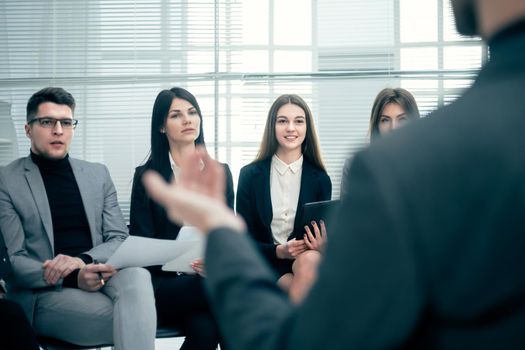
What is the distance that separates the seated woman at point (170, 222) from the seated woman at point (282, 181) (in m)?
0.16

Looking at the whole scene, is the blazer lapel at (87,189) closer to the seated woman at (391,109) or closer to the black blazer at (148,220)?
the black blazer at (148,220)

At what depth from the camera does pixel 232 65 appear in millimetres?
5008

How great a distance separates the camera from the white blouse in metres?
4.03

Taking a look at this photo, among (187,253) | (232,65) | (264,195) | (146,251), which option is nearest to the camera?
(146,251)

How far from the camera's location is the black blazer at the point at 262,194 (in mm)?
4012

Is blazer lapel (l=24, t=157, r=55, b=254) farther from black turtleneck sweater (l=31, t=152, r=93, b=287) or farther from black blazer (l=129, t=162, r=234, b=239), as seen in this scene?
black blazer (l=129, t=162, r=234, b=239)

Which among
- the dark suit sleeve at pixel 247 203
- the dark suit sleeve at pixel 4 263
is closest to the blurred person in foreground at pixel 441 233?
the dark suit sleeve at pixel 4 263

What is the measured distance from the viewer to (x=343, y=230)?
60 cm

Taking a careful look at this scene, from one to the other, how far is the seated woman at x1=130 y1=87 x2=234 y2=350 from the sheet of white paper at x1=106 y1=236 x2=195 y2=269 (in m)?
0.24

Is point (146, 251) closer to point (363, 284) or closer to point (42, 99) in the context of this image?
point (42, 99)

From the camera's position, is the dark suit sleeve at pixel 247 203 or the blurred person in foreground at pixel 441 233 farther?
the dark suit sleeve at pixel 247 203

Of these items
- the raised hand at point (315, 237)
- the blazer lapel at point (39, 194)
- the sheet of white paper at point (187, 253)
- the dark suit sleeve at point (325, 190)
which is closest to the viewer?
the sheet of white paper at point (187, 253)

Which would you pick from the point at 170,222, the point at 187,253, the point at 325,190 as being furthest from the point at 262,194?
the point at 187,253

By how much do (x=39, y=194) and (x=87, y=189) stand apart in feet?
0.89
